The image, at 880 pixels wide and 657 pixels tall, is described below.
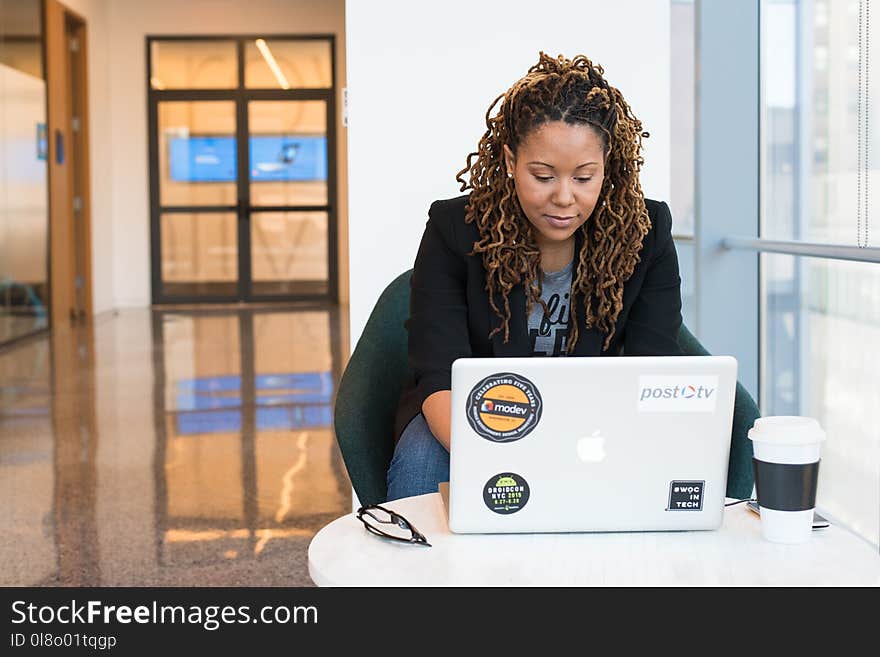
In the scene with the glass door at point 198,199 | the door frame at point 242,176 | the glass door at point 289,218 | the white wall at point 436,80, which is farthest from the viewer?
the glass door at point 289,218

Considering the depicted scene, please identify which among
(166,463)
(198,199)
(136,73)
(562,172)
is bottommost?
(166,463)

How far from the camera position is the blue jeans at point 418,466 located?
1897mm

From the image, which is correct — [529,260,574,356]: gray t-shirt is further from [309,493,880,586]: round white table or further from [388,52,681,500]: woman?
[309,493,880,586]: round white table

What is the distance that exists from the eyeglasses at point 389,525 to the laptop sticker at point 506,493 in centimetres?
9

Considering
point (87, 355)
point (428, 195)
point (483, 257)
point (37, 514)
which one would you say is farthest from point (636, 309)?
point (87, 355)

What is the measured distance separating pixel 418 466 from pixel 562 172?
1.79 ft

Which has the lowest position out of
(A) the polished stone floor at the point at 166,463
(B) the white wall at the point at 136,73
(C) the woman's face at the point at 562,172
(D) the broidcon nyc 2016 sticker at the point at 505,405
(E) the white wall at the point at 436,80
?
(A) the polished stone floor at the point at 166,463

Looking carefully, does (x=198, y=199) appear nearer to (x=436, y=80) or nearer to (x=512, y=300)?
(x=436, y=80)

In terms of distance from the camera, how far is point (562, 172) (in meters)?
1.81

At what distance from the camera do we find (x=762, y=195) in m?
3.53

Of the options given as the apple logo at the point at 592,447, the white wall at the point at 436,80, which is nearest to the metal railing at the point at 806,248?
the white wall at the point at 436,80

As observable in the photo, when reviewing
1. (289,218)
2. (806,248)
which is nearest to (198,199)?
(289,218)

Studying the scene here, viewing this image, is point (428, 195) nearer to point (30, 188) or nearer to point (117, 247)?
point (30, 188)

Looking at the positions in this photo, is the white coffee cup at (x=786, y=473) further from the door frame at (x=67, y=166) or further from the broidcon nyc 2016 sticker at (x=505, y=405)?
the door frame at (x=67, y=166)
